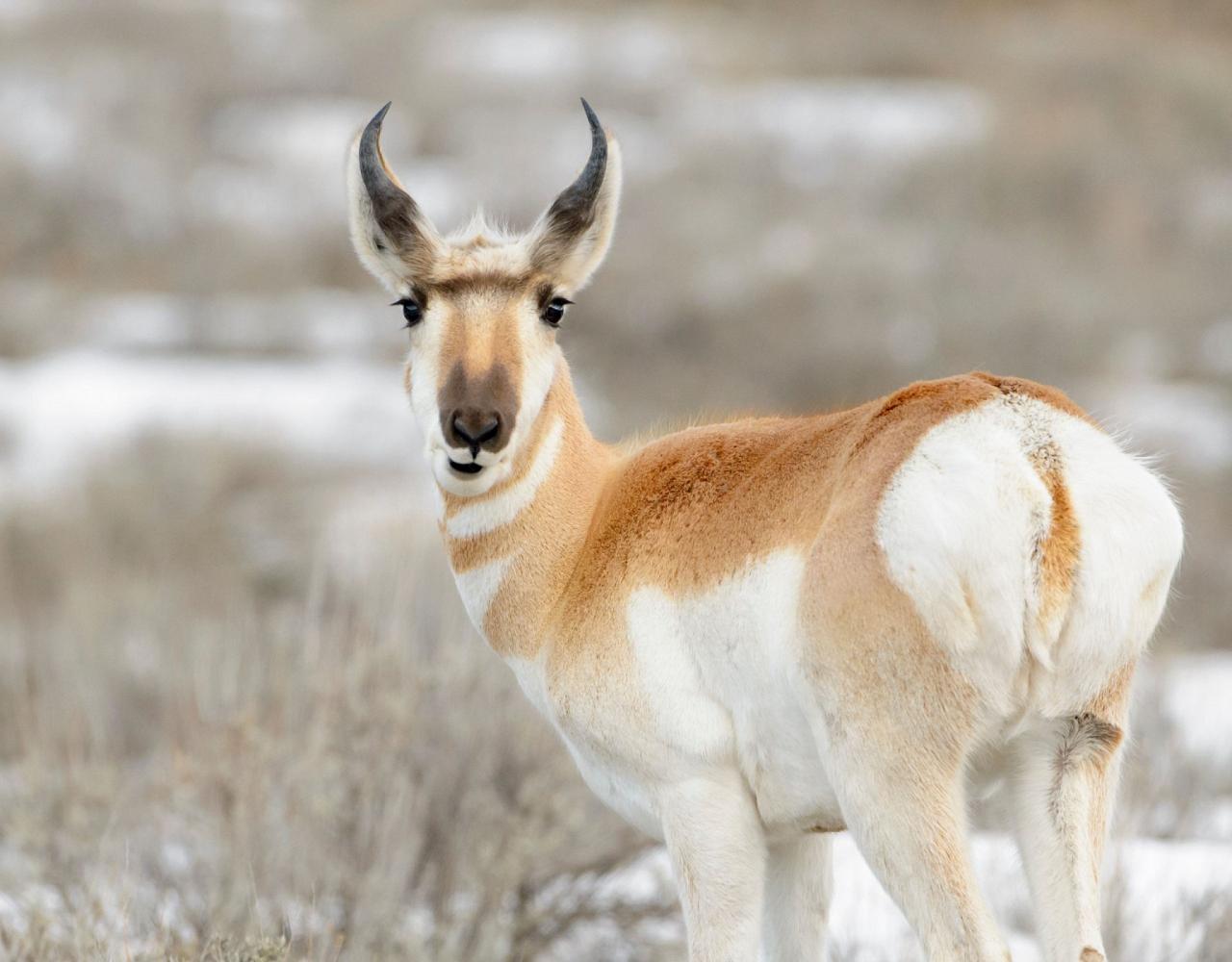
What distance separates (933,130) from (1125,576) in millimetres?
24131

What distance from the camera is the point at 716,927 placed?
12.2 ft

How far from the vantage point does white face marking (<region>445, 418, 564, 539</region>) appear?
4.27 m

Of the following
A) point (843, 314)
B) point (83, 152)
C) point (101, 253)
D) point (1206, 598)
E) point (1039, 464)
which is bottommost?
point (1206, 598)

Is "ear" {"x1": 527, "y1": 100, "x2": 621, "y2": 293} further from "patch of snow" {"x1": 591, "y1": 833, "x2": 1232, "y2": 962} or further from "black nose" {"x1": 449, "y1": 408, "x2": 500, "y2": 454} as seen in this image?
"patch of snow" {"x1": 591, "y1": 833, "x2": 1232, "y2": 962}

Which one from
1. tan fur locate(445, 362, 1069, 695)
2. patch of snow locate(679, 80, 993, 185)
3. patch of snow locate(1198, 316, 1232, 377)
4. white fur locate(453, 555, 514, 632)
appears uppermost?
patch of snow locate(679, 80, 993, 185)

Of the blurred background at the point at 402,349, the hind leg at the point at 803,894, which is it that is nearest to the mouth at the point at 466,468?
the blurred background at the point at 402,349

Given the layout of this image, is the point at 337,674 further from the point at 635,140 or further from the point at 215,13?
the point at 215,13

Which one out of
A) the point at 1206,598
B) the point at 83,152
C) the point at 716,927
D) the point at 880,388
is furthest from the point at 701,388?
the point at 716,927

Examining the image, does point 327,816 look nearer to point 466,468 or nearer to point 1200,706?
point 466,468

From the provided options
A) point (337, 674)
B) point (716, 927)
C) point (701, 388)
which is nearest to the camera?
point (716, 927)

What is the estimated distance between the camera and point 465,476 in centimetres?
404

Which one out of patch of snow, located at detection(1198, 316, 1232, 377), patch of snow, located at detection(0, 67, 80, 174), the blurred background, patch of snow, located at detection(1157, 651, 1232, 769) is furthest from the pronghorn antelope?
patch of snow, located at detection(0, 67, 80, 174)

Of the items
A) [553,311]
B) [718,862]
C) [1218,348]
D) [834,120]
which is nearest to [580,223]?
[553,311]

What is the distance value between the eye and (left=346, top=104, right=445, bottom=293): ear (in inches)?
1.7
